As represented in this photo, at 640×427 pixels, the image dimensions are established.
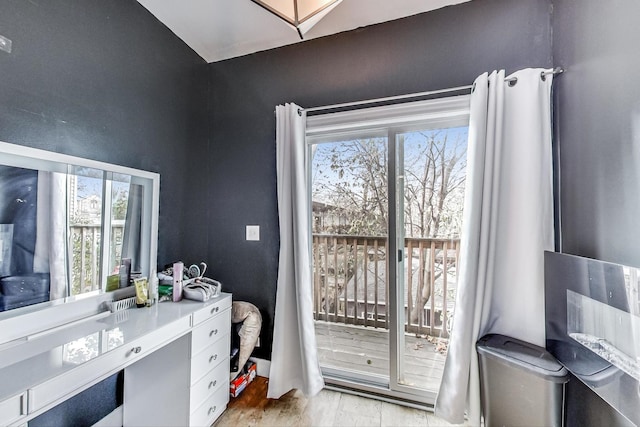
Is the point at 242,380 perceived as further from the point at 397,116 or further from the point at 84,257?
the point at 397,116

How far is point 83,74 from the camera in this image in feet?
4.50

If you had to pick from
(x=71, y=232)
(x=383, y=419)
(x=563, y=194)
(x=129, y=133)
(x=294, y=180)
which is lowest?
(x=383, y=419)

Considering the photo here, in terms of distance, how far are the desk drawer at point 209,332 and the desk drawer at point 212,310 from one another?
3cm

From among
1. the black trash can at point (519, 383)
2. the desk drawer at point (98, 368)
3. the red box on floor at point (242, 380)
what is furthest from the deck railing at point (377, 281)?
the desk drawer at point (98, 368)

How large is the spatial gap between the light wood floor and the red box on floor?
0.05 m

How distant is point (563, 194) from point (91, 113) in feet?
8.43

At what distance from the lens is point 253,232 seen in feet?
6.88

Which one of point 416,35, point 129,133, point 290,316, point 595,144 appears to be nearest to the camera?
point 595,144

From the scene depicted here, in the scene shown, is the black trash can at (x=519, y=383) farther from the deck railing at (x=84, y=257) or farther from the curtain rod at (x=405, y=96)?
the deck railing at (x=84, y=257)

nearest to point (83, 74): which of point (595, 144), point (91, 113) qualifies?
point (91, 113)

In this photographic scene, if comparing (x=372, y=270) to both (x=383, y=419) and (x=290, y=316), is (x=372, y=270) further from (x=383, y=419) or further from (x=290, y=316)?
(x=383, y=419)

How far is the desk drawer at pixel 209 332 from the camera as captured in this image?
1.45 metres

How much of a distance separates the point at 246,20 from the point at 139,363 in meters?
2.25

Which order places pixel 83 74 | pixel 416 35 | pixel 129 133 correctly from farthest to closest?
pixel 416 35
pixel 129 133
pixel 83 74
